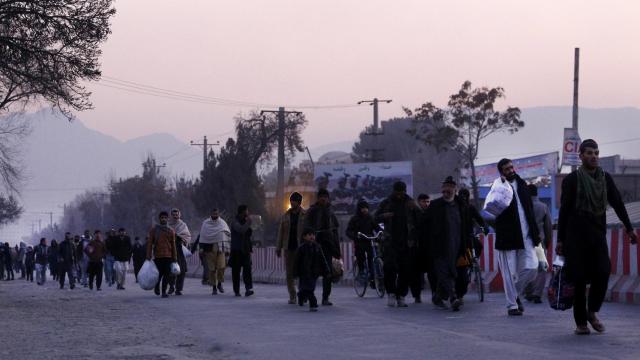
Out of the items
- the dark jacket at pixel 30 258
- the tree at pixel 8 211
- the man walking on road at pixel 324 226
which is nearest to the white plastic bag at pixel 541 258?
the man walking on road at pixel 324 226

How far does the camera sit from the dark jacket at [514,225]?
46.7 feet

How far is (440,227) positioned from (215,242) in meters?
10.0

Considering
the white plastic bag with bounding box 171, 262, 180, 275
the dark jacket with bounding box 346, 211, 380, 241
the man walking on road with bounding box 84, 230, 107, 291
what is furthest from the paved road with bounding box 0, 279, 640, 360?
the man walking on road with bounding box 84, 230, 107, 291

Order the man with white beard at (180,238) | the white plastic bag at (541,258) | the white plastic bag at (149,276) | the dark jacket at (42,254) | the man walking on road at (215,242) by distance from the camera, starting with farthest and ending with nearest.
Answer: the dark jacket at (42,254) < the man walking on road at (215,242) < the man with white beard at (180,238) < the white plastic bag at (149,276) < the white plastic bag at (541,258)

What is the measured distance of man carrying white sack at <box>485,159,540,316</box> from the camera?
14.3m

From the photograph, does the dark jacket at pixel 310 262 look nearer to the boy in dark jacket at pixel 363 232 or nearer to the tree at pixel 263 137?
the boy in dark jacket at pixel 363 232

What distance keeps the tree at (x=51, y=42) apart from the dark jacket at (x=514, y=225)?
11048 millimetres

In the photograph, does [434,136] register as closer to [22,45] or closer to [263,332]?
[22,45]

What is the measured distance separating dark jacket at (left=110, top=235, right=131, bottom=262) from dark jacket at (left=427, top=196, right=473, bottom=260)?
16857 millimetres

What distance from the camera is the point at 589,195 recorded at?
1146 centimetres

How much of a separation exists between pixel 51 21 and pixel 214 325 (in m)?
10.1

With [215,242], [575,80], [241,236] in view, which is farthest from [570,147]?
[241,236]

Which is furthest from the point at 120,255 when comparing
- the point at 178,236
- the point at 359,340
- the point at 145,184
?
the point at 145,184

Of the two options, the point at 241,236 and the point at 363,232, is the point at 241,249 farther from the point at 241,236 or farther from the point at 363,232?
the point at 363,232
